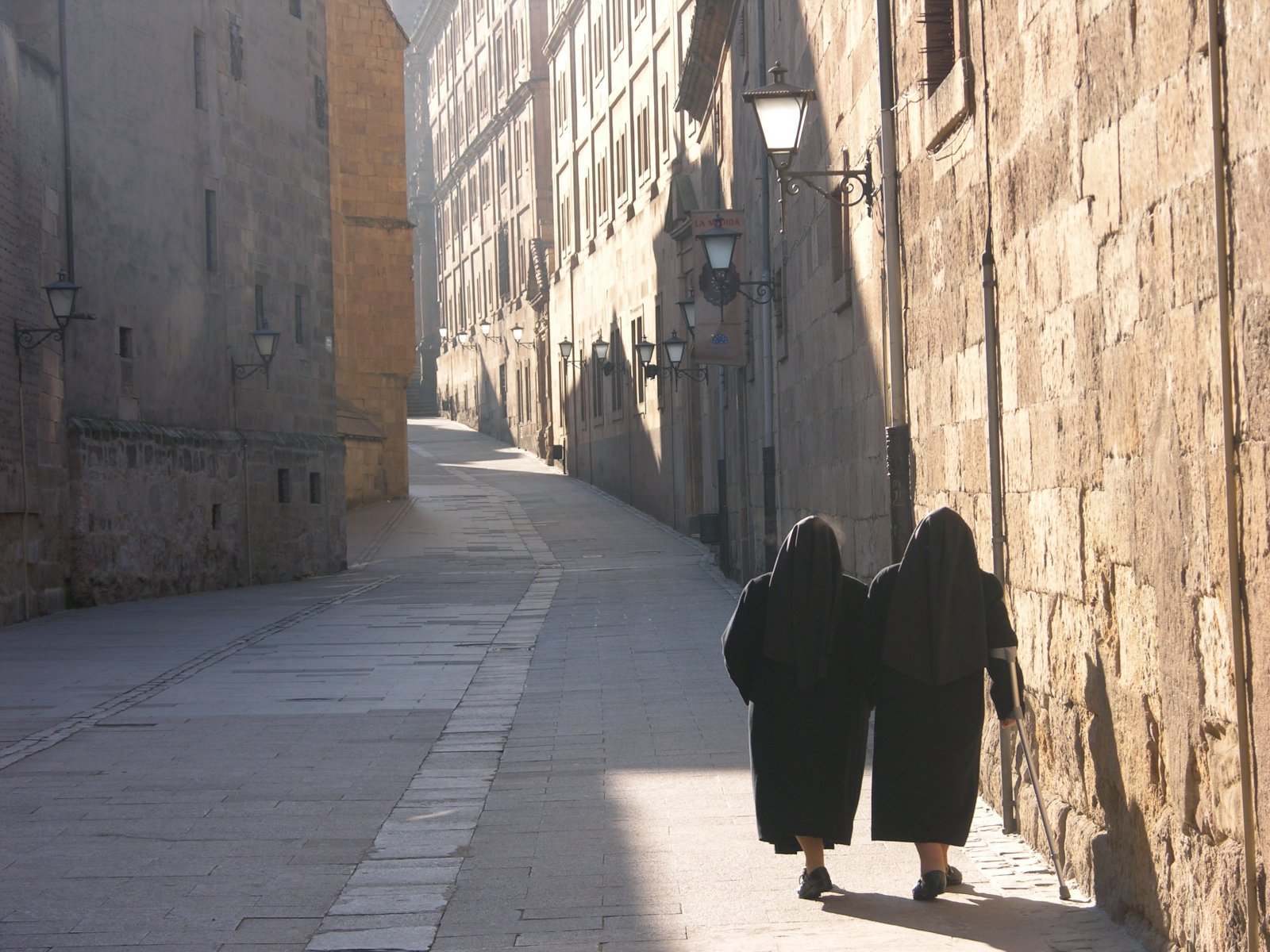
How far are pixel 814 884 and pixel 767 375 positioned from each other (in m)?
12.6

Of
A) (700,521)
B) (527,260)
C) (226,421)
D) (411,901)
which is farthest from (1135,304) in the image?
(527,260)

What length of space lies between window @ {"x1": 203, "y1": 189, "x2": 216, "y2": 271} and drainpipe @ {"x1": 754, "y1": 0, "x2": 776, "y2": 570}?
1008 centimetres

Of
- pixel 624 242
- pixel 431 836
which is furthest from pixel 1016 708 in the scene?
pixel 624 242

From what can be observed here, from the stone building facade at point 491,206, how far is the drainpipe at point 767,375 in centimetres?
3339

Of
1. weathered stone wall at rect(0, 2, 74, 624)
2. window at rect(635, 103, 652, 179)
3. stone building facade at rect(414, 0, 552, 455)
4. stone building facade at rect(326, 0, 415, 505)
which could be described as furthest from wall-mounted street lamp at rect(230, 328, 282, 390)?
stone building facade at rect(414, 0, 552, 455)

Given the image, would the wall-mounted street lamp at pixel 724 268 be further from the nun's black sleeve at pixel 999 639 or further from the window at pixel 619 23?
the window at pixel 619 23

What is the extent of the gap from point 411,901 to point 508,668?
7014mm

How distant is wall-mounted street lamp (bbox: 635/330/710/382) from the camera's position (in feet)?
85.9

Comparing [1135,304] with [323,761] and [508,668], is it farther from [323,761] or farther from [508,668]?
[508,668]

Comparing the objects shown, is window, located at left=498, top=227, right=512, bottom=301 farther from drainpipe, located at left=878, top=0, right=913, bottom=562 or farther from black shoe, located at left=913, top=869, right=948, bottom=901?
black shoe, located at left=913, top=869, right=948, bottom=901

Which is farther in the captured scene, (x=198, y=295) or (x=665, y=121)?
(x=665, y=121)

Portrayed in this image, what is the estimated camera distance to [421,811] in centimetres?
730

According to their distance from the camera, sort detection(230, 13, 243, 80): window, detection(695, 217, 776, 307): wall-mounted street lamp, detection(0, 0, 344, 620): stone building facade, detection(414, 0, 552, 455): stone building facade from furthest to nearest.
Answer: detection(414, 0, 552, 455): stone building facade
detection(230, 13, 243, 80): window
detection(0, 0, 344, 620): stone building facade
detection(695, 217, 776, 307): wall-mounted street lamp

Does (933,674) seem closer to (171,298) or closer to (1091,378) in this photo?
(1091,378)
